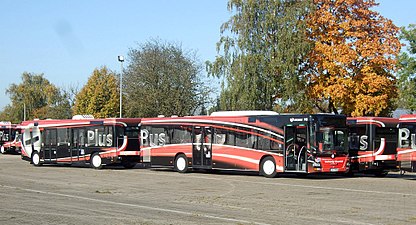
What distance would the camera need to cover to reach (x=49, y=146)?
119 feet

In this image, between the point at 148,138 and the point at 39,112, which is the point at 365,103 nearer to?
the point at 148,138

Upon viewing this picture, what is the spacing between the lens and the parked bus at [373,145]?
90.4ft

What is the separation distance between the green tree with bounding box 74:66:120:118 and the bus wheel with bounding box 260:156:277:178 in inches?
1789

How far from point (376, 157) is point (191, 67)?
97.5 ft

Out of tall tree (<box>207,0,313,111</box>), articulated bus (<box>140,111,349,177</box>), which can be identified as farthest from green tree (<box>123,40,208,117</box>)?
articulated bus (<box>140,111,349,177</box>)

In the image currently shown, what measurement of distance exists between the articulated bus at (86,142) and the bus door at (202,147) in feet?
15.2

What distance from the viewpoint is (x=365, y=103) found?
4066cm

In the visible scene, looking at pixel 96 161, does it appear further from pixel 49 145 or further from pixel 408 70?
pixel 408 70

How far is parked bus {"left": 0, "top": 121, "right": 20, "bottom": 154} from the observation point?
56688 millimetres

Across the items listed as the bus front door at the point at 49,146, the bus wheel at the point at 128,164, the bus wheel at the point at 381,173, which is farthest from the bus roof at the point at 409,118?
the bus front door at the point at 49,146

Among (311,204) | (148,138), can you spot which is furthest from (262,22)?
(311,204)

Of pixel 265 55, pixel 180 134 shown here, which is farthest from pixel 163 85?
pixel 180 134

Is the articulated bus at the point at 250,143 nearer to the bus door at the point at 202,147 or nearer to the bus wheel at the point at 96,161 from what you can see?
the bus door at the point at 202,147

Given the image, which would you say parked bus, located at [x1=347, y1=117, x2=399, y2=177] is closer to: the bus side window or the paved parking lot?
the paved parking lot
